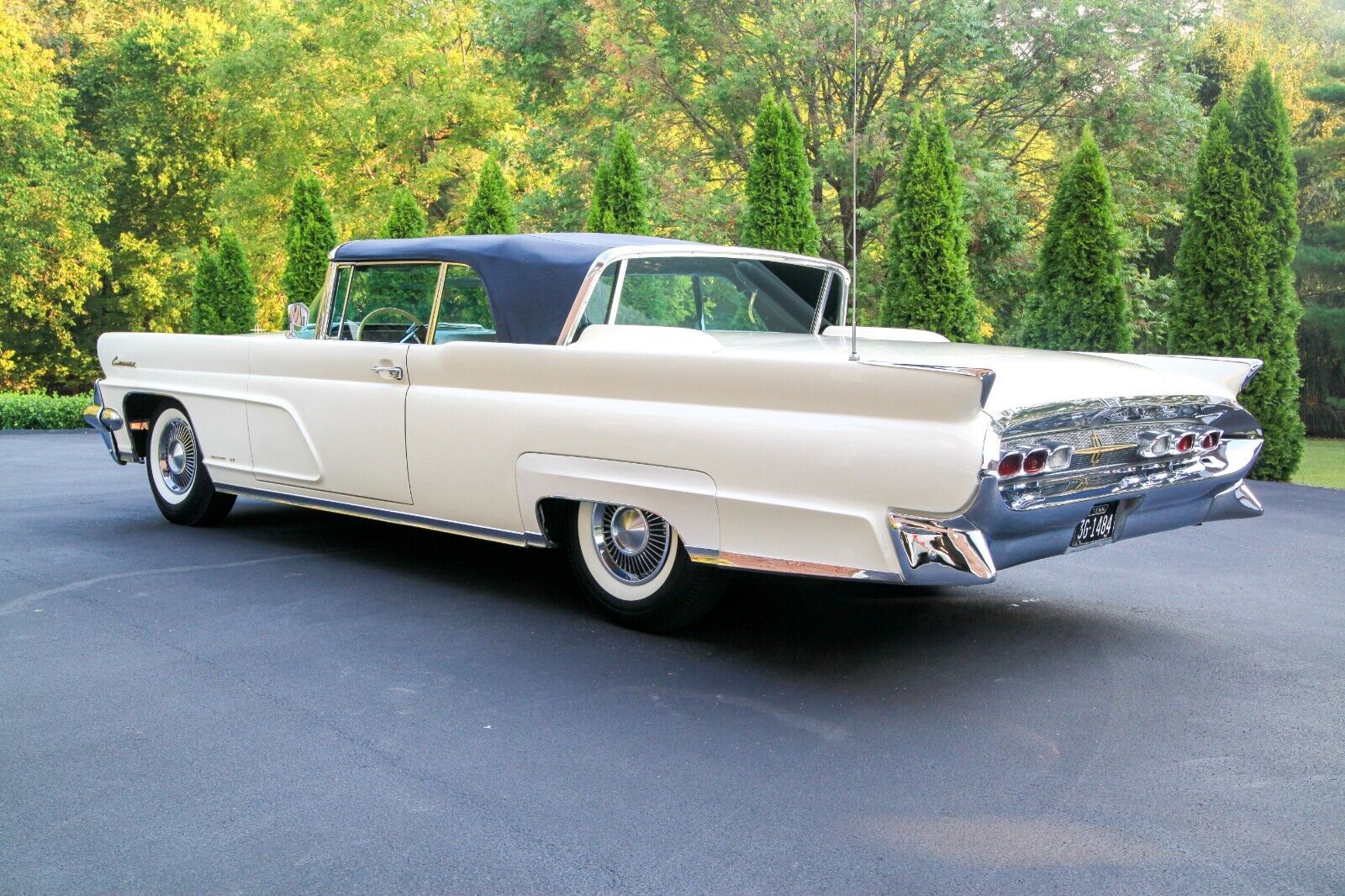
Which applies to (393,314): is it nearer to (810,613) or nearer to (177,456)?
(177,456)

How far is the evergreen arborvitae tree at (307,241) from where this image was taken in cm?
1839

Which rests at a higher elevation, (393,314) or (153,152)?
(153,152)

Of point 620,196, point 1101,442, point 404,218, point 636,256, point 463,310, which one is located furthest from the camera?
point 404,218

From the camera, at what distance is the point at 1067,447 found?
4.16 metres

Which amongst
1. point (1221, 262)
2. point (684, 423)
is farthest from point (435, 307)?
point (1221, 262)

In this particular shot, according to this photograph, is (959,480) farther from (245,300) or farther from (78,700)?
(245,300)

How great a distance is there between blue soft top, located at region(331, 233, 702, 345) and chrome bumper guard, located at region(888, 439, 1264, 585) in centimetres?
197

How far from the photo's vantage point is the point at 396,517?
574 centimetres

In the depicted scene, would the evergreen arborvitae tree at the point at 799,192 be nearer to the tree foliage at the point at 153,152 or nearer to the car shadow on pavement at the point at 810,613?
the car shadow on pavement at the point at 810,613

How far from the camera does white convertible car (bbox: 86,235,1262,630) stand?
3.97 metres

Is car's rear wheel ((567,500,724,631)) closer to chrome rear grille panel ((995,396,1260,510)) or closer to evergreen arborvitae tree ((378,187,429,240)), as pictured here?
chrome rear grille panel ((995,396,1260,510))

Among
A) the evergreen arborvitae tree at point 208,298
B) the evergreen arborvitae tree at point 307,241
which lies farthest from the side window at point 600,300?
the evergreen arborvitae tree at point 208,298

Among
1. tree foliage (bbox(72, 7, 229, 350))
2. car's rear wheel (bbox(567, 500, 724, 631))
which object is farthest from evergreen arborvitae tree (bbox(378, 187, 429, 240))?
tree foliage (bbox(72, 7, 229, 350))

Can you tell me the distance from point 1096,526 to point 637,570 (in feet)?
6.00
